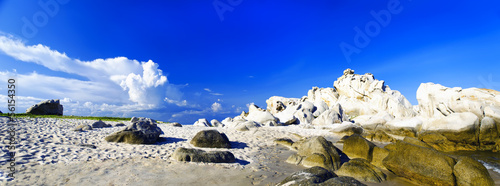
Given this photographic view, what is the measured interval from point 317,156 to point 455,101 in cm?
1840

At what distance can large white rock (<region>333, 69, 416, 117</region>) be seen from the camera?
112 feet

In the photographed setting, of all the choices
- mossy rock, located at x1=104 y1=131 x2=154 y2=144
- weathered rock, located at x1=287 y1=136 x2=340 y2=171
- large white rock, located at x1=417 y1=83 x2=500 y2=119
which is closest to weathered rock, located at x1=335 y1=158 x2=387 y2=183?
weathered rock, located at x1=287 y1=136 x2=340 y2=171

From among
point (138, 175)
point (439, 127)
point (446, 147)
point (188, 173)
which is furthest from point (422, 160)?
point (439, 127)

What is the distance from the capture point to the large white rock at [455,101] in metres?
17.8

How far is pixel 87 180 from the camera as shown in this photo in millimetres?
6395

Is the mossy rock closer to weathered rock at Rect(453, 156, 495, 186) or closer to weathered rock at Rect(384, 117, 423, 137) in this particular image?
weathered rock at Rect(453, 156, 495, 186)

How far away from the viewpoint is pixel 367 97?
48.6m

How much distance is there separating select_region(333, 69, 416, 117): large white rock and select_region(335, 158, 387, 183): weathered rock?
95.5 feet

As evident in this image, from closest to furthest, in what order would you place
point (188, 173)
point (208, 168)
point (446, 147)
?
point (188, 173), point (208, 168), point (446, 147)

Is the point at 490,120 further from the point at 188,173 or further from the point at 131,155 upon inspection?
the point at 131,155

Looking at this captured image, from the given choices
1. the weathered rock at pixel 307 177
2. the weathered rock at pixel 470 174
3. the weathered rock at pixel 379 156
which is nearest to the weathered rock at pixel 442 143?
the weathered rock at pixel 379 156

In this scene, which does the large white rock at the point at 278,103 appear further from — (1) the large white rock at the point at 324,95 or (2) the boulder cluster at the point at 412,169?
(2) the boulder cluster at the point at 412,169

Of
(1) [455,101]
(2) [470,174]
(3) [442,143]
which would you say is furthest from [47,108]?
(1) [455,101]

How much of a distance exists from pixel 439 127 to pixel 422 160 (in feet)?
46.2
